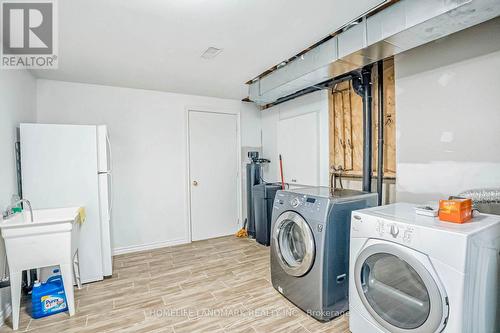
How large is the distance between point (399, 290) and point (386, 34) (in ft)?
5.63

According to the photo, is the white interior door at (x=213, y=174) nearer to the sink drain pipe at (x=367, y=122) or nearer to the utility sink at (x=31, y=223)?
the utility sink at (x=31, y=223)

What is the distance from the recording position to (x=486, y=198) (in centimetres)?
166

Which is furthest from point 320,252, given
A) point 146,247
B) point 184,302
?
point 146,247

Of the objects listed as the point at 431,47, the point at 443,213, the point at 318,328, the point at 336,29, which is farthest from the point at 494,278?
the point at 336,29

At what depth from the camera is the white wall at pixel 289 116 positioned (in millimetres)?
3186

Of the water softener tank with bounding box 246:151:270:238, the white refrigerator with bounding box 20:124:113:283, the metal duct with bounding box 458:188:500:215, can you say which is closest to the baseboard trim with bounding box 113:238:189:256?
the white refrigerator with bounding box 20:124:113:283

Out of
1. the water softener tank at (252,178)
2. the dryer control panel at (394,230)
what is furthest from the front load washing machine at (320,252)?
the water softener tank at (252,178)

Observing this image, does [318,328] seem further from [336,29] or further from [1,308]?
[1,308]

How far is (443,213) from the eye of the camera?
4.80 ft

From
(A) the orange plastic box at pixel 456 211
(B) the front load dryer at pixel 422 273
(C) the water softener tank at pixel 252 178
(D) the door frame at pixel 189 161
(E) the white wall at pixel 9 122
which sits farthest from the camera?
(C) the water softener tank at pixel 252 178

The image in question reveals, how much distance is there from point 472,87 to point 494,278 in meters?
1.33

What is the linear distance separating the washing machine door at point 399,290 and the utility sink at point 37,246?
2330mm

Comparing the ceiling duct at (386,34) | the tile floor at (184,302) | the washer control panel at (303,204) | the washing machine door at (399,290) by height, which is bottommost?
the tile floor at (184,302)

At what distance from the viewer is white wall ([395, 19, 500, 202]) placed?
174 cm
